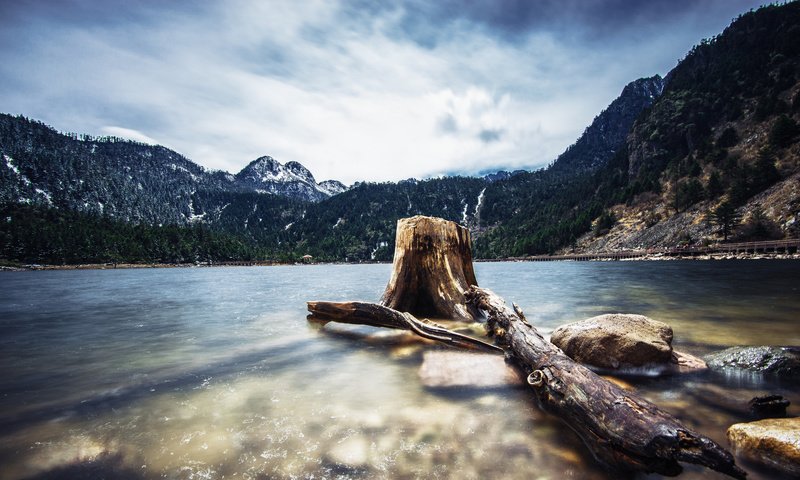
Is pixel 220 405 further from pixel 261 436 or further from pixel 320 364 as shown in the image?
pixel 320 364

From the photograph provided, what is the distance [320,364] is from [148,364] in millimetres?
3651

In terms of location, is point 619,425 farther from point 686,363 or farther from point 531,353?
point 686,363

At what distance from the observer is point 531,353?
6.03 metres

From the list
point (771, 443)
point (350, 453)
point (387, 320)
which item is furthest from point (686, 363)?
point (387, 320)

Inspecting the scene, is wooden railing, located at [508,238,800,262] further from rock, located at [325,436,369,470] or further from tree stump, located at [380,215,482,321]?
rock, located at [325,436,369,470]

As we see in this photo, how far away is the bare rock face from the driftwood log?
0.99m

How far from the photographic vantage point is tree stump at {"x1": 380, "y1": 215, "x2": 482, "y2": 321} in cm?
1203

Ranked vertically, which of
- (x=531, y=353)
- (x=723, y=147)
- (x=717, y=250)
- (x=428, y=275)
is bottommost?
(x=531, y=353)

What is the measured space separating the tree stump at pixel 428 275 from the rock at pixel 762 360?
631cm

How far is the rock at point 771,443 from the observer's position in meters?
3.37

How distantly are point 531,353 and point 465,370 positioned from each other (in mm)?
1270

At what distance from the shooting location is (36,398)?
18.1ft

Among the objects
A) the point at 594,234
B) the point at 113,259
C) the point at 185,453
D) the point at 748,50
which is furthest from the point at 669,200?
the point at 113,259

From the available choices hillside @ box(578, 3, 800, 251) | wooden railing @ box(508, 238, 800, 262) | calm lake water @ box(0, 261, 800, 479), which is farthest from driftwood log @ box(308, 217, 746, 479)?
hillside @ box(578, 3, 800, 251)
